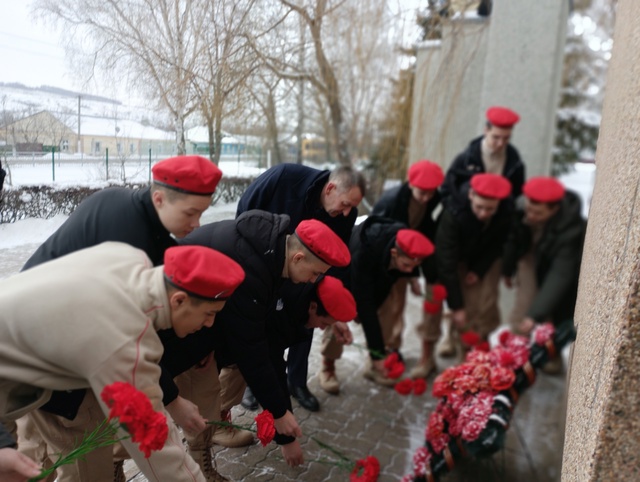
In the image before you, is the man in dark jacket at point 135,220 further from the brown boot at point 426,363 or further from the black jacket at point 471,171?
the brown boot at point 426,363

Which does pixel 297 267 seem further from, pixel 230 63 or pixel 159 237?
pixel 230 63

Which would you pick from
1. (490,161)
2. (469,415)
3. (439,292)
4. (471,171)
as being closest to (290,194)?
(469,415)

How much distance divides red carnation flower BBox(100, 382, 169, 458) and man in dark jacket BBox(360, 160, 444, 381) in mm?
2244

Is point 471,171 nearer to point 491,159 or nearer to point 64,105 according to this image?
point 491,159

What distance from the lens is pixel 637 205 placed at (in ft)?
4.73

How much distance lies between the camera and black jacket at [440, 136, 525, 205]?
3.90m

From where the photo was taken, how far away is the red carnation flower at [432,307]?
3852 millimetres

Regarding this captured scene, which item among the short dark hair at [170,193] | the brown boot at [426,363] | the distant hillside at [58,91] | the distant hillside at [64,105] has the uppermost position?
the distant hillside at [58,91]

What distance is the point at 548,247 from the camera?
14.3 ft

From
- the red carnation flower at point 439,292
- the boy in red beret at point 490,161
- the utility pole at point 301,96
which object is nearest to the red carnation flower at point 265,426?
the utility pole at point 301,96

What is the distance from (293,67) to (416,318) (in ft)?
10.7

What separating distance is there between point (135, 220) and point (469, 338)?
10.3ft

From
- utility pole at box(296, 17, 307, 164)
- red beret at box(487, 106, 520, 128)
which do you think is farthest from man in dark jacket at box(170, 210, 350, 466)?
red beret at box(487, 106, 520, 128)

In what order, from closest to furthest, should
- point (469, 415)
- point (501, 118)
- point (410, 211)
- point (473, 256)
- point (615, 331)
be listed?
point (615, 331) < point (469, 415) < point (410, 211) < point (501, 118) < point (473, 256)
